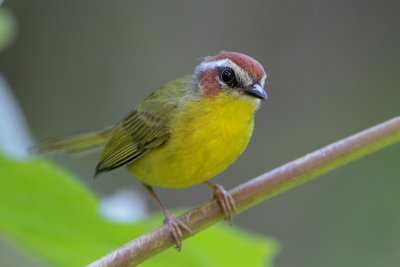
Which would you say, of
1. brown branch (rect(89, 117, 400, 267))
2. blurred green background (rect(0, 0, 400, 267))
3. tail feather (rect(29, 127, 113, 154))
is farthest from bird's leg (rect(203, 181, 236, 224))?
blurred green background (rect(0, 0, 400, 267))

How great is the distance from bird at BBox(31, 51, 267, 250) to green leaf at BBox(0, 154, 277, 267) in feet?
2.81

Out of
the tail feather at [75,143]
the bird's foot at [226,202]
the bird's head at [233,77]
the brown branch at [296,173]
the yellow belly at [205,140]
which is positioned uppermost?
the tail feather at [75,143]

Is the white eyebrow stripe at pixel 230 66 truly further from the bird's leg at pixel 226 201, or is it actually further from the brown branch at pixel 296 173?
the brown branch at pixel 296 173

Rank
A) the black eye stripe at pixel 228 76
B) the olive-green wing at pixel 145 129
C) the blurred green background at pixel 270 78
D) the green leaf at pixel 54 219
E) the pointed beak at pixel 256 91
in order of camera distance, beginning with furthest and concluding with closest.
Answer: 1. the blurred green background at pixel 270 78
2. the olive-green wing at pixel 145 129
3. the black eye stripe at pixel 228 76
4. the pointed beak at pixel 256 91
5. the green leaf at pixel 54 219

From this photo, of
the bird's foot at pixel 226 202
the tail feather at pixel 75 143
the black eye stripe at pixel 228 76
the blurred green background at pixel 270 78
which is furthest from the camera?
the blurred green background at pixel 270 78

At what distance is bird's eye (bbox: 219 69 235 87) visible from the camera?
9.66 feet

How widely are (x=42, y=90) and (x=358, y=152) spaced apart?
723 centimetres

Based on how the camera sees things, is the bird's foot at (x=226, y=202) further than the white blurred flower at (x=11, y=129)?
Yes

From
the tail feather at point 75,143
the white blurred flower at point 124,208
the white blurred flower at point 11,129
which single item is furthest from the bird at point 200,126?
the white blurred flower at point 11,129

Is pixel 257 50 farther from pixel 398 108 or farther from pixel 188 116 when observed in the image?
pixel 188 116

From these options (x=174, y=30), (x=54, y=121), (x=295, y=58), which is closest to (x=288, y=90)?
(x=295, y=58)

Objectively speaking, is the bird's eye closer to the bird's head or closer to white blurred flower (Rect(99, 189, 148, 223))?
the bird's head

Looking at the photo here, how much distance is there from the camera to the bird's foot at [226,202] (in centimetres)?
238

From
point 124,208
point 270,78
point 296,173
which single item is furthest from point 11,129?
point 270,78
